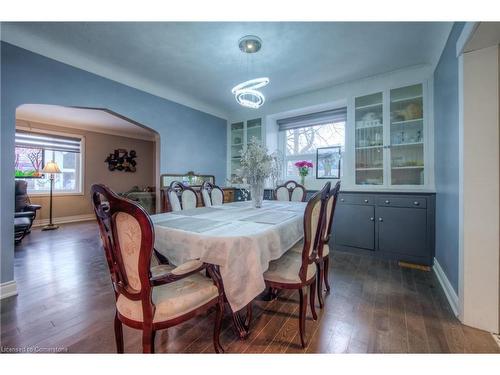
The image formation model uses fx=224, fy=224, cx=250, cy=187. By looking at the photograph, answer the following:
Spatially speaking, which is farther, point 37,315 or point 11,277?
point 11,277

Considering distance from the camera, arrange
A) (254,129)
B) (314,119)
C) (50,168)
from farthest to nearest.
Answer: (50,168)
(254,129)
(314,119)

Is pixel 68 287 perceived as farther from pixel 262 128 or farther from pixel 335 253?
pixel 262 128

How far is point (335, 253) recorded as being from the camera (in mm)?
3268

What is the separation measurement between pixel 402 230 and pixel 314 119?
2.27 m

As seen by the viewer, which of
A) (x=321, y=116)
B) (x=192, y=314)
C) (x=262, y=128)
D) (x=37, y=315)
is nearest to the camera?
(x=192, y=314)

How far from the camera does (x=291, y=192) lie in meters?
3.37

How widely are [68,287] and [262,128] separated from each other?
369cm

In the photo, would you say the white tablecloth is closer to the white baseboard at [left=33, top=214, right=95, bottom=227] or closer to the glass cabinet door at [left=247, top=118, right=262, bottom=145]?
the glass cabinet door at [left=247, top=118, right=262, bottom=145]

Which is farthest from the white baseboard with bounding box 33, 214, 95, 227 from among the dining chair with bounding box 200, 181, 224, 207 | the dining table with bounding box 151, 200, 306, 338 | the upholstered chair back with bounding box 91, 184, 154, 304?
the upholstered chair back with bounding box 91, 184, 154, 304

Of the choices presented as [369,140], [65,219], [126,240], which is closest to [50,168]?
[65,219]

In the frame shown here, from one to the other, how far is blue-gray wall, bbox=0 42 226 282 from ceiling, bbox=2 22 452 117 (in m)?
0.14

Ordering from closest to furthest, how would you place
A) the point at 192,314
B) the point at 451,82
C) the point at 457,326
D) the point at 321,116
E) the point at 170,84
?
the point at 192,314, the point at 457,326, the point at 451,82, the point at 170,84, the point at 321,116

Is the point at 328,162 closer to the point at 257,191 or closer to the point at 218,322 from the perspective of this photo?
the point at 257,191
